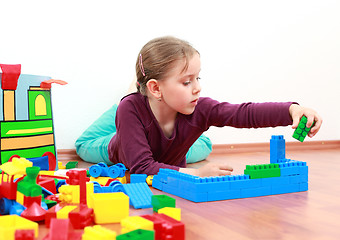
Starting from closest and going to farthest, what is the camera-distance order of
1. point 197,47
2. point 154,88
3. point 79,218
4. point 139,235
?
point 139,235, point 79,218, point 154,88, point 197,47

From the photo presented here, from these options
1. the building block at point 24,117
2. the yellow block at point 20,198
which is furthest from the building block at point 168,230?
the building block at point 24,117

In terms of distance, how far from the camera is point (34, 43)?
173 cm

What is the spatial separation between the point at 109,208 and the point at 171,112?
1.86 ft

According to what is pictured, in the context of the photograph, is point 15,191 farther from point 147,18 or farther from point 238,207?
point 147,18

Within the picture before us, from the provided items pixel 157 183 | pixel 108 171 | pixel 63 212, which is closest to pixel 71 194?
pixel 63 212

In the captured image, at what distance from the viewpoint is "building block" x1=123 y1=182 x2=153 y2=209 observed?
72cm

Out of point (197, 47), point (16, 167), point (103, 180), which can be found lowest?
point (103, 180)

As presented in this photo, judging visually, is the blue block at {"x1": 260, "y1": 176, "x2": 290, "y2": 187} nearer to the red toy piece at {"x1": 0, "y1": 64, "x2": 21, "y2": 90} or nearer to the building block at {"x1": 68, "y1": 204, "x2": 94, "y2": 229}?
the building block at {"x1": 68, "y1": 204, "x2": 94, "y2": 229}

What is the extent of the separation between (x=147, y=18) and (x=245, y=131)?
78 centimetres

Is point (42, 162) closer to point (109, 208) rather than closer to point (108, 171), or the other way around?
point (108, 171)

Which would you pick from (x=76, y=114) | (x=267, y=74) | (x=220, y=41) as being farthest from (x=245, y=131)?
(x=76, y=114)

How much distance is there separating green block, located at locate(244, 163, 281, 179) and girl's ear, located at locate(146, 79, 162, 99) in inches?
14.4

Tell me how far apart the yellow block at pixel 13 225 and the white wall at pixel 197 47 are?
4.17 ft

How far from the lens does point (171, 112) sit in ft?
3.77
